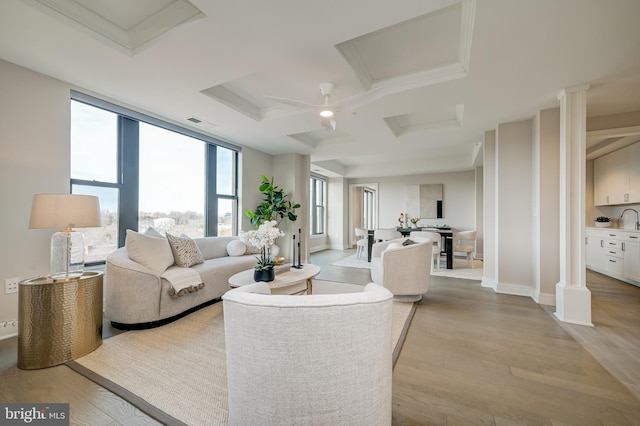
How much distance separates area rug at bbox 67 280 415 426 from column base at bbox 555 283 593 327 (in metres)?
1.72

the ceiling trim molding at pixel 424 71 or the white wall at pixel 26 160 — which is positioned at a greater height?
the ceiling trim molding at pixel 424 71

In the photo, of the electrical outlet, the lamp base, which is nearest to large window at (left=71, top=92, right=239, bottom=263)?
the electrical outlet

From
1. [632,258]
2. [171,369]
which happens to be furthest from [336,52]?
[632,258]

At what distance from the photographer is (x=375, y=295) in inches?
38.6

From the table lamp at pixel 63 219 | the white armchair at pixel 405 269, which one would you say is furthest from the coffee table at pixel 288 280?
the table lamp at pixel 63 219

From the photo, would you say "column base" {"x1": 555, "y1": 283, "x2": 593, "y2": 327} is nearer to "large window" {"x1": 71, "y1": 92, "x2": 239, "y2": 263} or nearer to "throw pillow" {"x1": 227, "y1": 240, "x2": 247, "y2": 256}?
"throw pillow" {"x1": 227, "y1": 240, "x2": 247, "y2": 256}

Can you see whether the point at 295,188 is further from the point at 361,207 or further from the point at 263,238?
the point at 361,207

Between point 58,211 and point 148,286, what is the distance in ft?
3.18

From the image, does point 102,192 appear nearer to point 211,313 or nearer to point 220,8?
point 211,313

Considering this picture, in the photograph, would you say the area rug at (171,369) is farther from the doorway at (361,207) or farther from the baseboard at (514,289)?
the doorway at (361,207)

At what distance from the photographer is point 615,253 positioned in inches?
174

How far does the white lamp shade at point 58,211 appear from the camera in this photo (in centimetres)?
193

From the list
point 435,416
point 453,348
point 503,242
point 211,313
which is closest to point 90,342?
point 211,313

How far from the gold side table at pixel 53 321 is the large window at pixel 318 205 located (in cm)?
645
